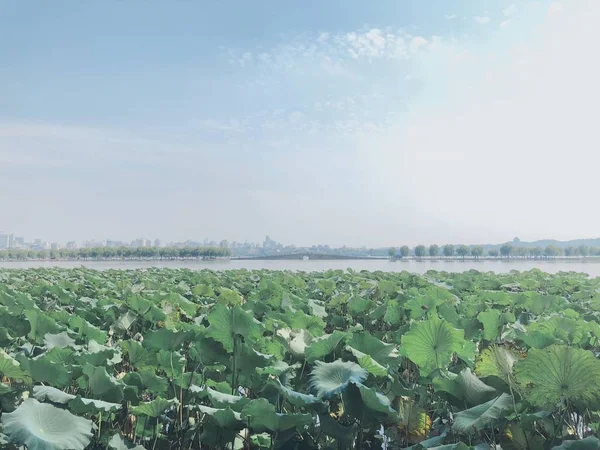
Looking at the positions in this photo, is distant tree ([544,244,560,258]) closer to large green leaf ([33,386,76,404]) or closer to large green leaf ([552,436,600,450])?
large green leaf ([552,436,600,450])

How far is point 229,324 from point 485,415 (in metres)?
1.38

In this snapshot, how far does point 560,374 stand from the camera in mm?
1904

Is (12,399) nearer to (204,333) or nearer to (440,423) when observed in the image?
(204,333)

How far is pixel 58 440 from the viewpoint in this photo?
1.70 meters

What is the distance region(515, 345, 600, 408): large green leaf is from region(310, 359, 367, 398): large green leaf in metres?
0.71

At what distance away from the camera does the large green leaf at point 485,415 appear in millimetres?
1831

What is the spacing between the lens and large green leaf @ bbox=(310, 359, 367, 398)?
2004 mm

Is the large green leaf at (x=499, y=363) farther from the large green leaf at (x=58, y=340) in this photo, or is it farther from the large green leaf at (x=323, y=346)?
the large green leaf at (x=58, y=340)

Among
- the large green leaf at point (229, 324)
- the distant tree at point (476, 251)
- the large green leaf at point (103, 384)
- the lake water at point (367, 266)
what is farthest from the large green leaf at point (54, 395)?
the distant tree at point (476, 251)

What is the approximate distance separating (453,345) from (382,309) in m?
2.38

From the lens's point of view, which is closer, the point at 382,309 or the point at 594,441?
the point at 594,441

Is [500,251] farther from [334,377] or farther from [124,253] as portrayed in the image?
[334,377]

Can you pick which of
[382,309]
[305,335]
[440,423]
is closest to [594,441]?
[440,423]

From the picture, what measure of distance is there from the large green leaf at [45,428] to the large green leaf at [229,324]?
2.72 ft
